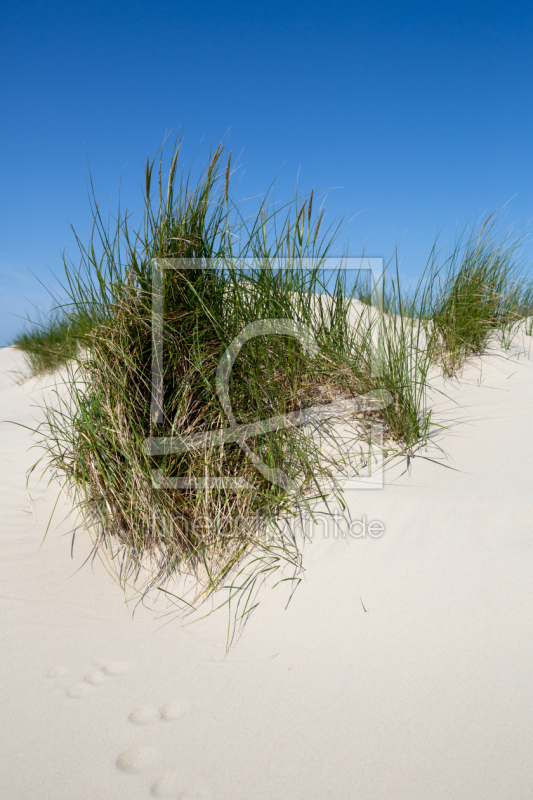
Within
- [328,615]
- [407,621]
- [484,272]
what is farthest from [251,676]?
[484,272]

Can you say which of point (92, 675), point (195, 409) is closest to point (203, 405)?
point (195, 409)

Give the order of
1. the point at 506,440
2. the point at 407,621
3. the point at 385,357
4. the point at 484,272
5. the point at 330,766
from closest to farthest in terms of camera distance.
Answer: the point at 330,766 → the point at 407,621 → the point at 506,440 → the point at 385,357 → the point at 484,272

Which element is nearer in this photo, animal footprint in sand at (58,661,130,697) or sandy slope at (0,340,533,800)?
sandy slope at (0,340,533,800)

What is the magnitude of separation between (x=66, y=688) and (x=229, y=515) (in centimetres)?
75

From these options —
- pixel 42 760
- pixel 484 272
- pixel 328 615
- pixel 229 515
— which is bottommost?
pixel 42 760

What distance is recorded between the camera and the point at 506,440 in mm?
2145

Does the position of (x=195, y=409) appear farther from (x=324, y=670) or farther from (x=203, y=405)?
(x=324, y=670)

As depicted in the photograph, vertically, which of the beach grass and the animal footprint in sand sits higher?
the beach grass

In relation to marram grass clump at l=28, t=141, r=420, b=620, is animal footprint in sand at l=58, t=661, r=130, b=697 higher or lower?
lower

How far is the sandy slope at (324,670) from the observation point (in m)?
1.15

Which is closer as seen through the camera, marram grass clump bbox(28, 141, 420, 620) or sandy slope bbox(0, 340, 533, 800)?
sandy slope bbox(0, 340, 533, 800)

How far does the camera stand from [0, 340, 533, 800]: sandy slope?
1.15m

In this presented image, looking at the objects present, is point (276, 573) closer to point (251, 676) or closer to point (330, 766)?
point (251, 676)

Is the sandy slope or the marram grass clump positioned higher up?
the marram grass clump
